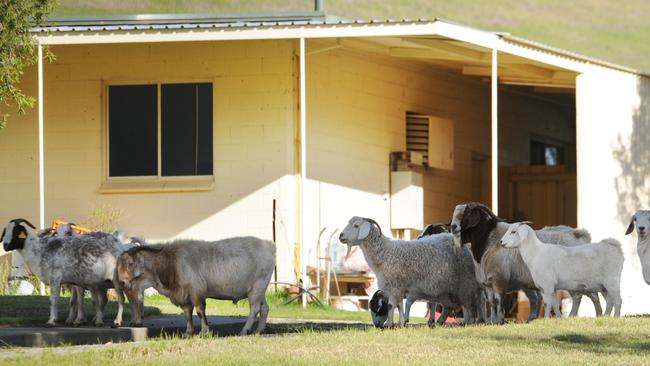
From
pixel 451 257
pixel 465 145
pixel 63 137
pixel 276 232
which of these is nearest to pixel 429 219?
pixel 465 145

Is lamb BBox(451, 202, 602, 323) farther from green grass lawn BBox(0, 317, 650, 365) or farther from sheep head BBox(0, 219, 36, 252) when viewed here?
sheep head BBox(0, 219, 36, 252)

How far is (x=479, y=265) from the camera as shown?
744 inches

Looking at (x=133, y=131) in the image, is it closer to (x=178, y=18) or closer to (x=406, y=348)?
(x=178, y=18)

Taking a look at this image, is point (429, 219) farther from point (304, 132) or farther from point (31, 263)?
point (31, 263)

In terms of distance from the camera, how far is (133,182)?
28.4 meters

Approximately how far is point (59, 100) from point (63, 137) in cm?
69

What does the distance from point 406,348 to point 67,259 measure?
4.95 meters

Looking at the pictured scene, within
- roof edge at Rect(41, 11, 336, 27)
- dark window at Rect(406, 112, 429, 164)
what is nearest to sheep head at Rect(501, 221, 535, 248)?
roof edge at Rect(41, 11, 336, 27)

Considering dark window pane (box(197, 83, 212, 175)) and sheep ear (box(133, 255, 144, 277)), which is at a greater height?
dark window pane (box(197, 83, 212, 175))

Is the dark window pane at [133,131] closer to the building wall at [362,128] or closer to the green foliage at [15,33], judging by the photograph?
the building wall at [362,128]

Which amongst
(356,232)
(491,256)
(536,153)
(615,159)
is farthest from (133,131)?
(536,153)

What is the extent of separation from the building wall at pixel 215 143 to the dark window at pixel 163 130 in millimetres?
214

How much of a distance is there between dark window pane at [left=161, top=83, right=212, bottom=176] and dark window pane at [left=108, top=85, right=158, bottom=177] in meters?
0.22

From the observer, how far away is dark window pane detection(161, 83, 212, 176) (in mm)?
28266
